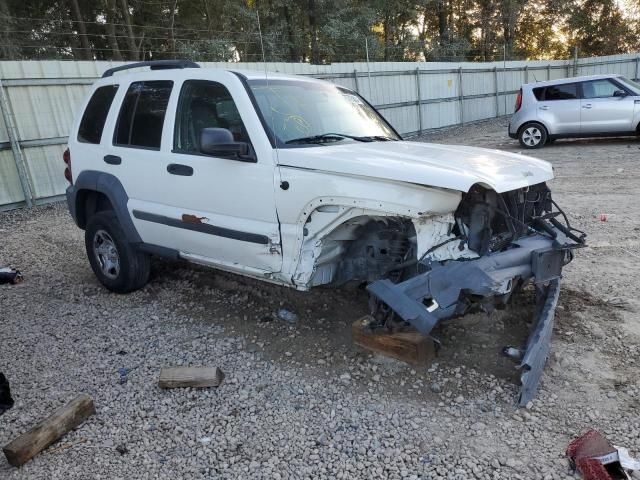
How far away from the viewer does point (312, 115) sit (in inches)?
160

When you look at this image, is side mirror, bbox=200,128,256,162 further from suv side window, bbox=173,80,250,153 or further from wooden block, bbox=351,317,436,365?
wooden block, bbox=351,317,436,365

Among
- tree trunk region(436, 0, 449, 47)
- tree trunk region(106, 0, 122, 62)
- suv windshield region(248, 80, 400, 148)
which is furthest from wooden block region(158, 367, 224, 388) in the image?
tree trunk region(436, 0, 449, 47)

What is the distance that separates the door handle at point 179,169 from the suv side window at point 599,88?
444 inches

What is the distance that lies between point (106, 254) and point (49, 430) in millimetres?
2492

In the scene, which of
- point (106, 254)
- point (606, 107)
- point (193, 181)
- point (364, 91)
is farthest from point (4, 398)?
point (364, 91)

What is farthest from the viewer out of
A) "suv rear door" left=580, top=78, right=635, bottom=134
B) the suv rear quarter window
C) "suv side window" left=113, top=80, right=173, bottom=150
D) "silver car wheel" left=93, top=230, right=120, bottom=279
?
the suv rear quarter window

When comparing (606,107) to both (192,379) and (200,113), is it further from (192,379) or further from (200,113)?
(192,379)

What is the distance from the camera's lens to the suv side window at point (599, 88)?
1202cm

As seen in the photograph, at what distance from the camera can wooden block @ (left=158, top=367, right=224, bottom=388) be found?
11.1ft

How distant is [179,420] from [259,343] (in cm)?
100

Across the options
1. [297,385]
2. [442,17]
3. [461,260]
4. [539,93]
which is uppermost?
[442,17]

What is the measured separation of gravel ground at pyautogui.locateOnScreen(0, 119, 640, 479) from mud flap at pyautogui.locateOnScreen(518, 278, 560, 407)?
3.7 inches

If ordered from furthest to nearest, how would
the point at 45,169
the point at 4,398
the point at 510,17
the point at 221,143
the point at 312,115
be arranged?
the point at 510,17, the point at 45,169, the point at 312,115, the point at 221,143, the point at 4,398

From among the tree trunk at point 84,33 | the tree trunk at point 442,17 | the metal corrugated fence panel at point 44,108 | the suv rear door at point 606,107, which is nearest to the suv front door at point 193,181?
the metal corrugated fence panel at point 44,108
